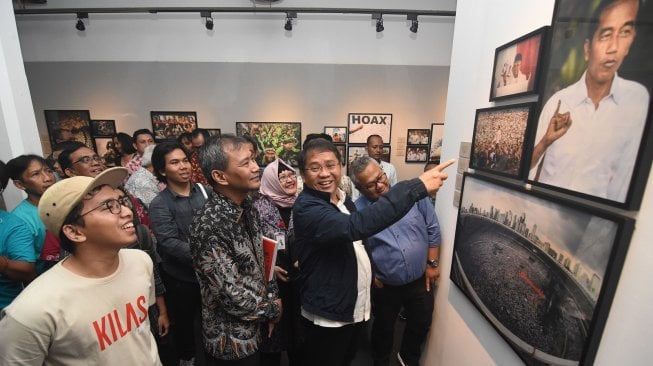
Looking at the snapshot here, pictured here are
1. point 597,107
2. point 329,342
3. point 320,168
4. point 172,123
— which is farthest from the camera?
point 172,123

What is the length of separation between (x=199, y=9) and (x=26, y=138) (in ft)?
9.61

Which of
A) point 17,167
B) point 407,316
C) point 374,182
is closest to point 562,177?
point 374,182

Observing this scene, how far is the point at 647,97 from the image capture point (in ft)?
2.35

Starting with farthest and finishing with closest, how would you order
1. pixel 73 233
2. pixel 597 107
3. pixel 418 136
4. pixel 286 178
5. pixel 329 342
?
pixel 418 136 < pixel 286 178 < pixel 329 342 < pixel 73 233 < pixel 597 107

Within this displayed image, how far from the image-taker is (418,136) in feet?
16.1

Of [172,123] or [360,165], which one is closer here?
[360,165]

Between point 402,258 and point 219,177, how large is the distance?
51.2 inches

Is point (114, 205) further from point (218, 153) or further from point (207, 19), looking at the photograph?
point (207, 19)

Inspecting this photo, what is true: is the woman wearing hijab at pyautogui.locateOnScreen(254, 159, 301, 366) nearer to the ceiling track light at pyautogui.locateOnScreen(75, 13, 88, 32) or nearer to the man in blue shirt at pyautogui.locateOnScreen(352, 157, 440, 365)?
the man in blue shirt at pyautogui.locateOnScreen(352, 157, 440, 365)

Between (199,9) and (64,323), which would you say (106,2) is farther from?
(64,323)

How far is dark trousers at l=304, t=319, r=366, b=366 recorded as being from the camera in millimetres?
1594

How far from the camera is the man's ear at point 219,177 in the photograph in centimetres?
131

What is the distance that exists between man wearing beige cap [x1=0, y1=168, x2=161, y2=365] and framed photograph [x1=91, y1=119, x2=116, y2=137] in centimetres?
481

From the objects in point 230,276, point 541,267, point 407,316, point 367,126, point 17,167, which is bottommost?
point 407,316
